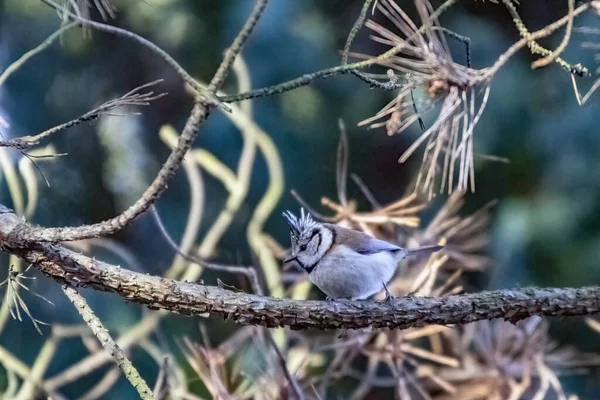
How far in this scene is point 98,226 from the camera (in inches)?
20.2

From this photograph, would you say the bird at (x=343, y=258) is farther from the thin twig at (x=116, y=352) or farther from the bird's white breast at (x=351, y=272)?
the thin twig at (x=116, y=352)

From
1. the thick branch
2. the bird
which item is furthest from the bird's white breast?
the thick branch

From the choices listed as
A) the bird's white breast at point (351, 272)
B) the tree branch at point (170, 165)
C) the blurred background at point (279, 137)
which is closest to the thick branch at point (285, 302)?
the tree branch at point (170, 165)

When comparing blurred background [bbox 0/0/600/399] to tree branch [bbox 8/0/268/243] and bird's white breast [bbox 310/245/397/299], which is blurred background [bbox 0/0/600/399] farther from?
tree branch [bbox 8/0/268/243]

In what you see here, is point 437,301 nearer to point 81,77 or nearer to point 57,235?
point 57,235

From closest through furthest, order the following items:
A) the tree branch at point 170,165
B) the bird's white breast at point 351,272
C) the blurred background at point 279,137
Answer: the tree branch at point 170,165, the bird's white breast at point 351,272, the blurred background at point 279,137

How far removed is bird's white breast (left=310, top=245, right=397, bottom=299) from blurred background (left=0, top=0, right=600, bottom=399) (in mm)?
316

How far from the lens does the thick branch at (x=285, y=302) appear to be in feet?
1.77

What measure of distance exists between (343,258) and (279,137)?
0.38m

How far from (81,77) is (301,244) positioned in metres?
0.57

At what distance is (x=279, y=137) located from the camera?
1.22 meters

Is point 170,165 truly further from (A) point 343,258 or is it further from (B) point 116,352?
(A) point 343,258

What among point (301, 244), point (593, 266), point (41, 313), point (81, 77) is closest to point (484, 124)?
point (593, 266)

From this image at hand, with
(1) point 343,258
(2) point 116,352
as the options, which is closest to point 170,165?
(2) point 116,352
